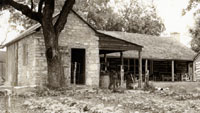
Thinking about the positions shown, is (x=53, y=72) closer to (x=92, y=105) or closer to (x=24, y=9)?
(x=24, y=9)

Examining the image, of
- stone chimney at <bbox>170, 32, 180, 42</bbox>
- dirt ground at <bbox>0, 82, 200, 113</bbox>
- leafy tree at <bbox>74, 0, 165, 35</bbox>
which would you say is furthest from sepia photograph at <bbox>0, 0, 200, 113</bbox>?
leafy tree at <bbox>74, 0, 165, 35</bbox>

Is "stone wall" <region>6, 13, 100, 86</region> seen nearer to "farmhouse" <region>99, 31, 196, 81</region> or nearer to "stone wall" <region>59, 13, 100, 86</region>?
"stone wall" <region>59, 13, 100, 86</region>

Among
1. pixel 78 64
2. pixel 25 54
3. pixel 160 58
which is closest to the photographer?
pixel 25 54

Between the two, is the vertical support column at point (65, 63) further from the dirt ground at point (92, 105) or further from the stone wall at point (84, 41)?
the dirt ground at point (92, 105)

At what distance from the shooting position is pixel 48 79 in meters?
15.0

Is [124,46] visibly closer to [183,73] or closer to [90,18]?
[183,73]

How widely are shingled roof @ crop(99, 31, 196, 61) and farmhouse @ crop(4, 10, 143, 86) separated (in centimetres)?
687

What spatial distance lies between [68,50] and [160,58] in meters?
11.9

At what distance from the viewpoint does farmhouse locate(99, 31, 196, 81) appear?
87.7 feet

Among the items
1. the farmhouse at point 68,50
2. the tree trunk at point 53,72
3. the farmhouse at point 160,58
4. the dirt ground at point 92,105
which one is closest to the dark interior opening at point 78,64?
the farmhouse at point 68,50

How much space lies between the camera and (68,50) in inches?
672

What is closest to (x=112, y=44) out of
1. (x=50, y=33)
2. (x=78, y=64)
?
(x=78, y=64)

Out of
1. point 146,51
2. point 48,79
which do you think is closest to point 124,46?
point 48,79

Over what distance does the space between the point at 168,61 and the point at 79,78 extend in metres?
12.7
